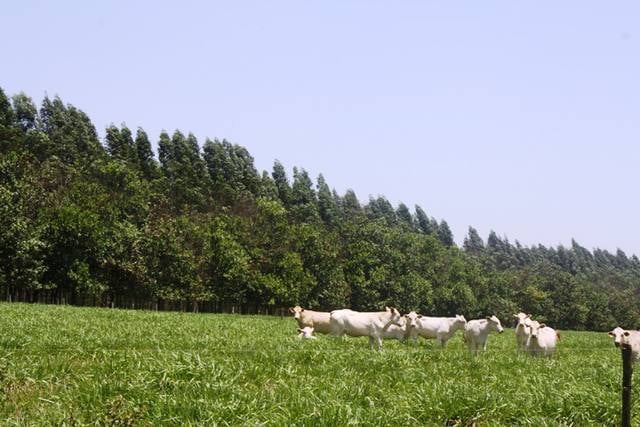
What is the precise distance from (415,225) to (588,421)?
16371 cm

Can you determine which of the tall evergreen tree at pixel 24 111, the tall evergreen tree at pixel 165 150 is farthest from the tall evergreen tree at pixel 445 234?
the tall evergreen tree at pixel 24 111

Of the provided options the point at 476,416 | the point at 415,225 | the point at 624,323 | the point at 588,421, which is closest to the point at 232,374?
the point at 476,416

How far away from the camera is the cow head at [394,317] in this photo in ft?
79.1

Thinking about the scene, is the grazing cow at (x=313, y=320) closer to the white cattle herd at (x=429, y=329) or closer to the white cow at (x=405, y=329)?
the white cattle herd at (x=429, y=329)

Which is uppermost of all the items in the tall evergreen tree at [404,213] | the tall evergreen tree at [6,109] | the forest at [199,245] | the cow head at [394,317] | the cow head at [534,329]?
the tall evergreen tree at [6,109]

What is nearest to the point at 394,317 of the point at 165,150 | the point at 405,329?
the point at 405,329

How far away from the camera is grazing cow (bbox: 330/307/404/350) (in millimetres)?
23094

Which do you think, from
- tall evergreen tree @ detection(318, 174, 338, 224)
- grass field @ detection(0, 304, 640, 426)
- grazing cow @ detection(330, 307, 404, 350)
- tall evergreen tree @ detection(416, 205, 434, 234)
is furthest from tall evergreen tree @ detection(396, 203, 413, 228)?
grass field @ detection(0, 304, 640, 426)

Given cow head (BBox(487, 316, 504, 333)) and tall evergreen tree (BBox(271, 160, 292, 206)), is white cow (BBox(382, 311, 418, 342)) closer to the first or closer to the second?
cow head (BBox(487, 316, 504, 333))

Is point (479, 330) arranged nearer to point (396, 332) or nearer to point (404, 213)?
point (396, 332)

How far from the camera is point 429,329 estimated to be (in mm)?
27016

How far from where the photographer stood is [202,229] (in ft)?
Answer: 233

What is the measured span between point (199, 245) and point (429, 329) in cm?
4672

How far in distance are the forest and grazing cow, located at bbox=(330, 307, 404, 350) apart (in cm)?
3679
